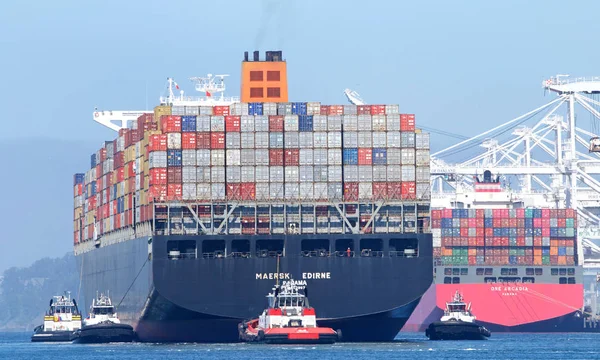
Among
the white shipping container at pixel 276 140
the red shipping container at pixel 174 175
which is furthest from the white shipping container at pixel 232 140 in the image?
the red shipping container at pixel 174 175

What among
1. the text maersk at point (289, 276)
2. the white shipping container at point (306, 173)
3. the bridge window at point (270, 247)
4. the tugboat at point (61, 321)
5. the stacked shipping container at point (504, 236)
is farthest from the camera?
the stacked shipping container at point (504, 236)

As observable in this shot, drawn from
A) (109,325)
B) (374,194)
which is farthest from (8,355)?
(374,194)

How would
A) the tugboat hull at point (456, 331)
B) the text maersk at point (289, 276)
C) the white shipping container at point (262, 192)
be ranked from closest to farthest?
the text maersk at point (289, 276) < the white shipping container at point (262, 192) < the tugboat hull at point (456, 331)

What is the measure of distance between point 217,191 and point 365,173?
7960 mm

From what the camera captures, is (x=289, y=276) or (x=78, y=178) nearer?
(x=289, y=276)

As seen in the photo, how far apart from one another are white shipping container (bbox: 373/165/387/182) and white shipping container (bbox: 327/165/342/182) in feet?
6.18

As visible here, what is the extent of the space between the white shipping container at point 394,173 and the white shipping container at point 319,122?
13.5ft

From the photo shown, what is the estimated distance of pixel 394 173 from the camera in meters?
85.5

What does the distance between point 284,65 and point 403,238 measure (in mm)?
18154

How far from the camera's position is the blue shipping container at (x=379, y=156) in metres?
85.6

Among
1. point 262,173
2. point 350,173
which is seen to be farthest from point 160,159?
point 350,173

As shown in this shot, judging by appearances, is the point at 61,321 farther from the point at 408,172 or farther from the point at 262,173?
the point at 408,172

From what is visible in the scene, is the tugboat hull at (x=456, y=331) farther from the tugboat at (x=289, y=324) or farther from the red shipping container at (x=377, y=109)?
the tugboat at (x=289, y=324)

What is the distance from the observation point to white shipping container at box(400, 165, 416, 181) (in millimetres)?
85562
